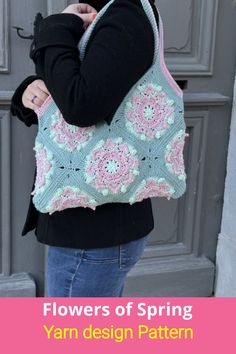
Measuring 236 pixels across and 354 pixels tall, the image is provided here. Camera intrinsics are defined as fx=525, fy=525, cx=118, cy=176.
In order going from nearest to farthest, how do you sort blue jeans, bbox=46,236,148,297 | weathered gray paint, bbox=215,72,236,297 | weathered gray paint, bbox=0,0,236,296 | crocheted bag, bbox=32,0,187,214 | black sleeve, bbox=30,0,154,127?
1. black sleeve, bbox=30,0,154,127
2. crocheted bag, bbox=32,0,187,214
3. blue jeans, bbox=46,236,148,297
4. weathered gray paint, bbox=0,0,236,296
5. weathered gray paint, bbox=215,72,236,297

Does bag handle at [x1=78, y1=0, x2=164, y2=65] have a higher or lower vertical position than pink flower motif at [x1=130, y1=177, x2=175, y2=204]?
higher

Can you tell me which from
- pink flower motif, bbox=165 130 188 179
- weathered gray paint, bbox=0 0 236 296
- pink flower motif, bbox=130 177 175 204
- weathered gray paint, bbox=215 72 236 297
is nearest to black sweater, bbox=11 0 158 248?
pink flower motif, bbox=130 177 175 204

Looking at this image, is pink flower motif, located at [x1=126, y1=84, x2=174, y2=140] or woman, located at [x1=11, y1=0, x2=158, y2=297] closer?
woman, located at [x1=11, y1=0, x2=158, y2=297]

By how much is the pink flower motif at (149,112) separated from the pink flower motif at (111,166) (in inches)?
2.3

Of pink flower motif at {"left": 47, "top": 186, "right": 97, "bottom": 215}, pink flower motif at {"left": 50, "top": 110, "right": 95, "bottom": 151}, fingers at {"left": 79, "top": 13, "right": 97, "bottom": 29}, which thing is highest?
fingers at {"left": 79, "top": 13, "right": 97, "bottom": 29}

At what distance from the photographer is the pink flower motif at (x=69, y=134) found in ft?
4.36

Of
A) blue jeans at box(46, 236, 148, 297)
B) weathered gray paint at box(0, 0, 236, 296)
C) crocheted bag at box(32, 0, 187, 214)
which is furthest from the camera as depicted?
weathered gray paint at box(0, 0, 236, 296)

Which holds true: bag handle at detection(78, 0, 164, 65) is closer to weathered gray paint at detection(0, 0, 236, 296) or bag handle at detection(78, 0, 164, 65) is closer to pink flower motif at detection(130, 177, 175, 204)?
pink flower motif at detection(130, 177, 175, 204)

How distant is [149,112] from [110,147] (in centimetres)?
14

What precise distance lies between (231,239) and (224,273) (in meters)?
0.22

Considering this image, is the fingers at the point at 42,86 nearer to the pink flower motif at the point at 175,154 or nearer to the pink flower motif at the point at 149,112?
the pink flower motif at the point at 149,112

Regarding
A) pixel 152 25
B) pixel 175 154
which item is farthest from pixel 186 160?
pixel 152 25

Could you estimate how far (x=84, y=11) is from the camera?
4.78 feet

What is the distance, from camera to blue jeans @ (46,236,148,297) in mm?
1431
